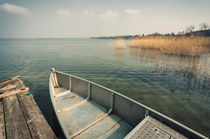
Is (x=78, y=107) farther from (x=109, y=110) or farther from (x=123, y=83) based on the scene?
(x=123, y=83)

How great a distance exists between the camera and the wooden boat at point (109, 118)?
2.68 meters

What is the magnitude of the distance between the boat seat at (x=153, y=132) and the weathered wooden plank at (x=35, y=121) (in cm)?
248

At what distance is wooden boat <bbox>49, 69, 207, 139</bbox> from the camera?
2.68 m

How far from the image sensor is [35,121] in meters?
3.86

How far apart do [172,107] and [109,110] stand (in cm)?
375

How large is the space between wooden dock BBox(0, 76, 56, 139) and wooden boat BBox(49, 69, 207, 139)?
639mm

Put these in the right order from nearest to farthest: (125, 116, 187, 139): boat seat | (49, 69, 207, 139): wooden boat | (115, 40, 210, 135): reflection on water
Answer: (125, 116, 187, 139): boat seat → (49, 69, 207, 139): wooden boat → (115, 40, 210, 135): reflection on water

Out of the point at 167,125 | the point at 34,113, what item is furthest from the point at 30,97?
the point at 167,125

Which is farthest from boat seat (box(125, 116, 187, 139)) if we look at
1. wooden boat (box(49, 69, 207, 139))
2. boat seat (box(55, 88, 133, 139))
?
boat seat (box(55, 88, 133, 139))

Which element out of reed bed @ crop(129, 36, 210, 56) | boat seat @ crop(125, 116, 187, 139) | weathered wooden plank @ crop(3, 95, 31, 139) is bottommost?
weathered wooden plank @ crop(3, 95, 31, 139)

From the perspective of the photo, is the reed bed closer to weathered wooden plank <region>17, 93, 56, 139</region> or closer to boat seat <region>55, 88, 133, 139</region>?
boat seat <region>55, 88, 133, 139</region>

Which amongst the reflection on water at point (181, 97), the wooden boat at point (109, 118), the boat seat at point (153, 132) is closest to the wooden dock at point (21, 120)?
the wooden boat at point (109, 118)

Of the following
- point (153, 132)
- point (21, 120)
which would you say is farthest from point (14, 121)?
point (153, 132)

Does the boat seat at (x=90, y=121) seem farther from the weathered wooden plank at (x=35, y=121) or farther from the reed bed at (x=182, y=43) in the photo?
the reed bed at (x=182, y=43)
